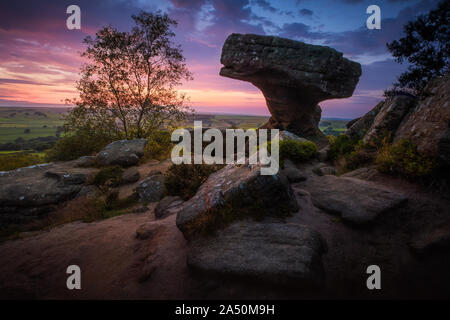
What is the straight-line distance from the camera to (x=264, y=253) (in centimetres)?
404

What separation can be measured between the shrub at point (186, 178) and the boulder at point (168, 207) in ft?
1.17

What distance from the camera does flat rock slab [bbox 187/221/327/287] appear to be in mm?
3568

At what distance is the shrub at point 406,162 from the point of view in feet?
19.1

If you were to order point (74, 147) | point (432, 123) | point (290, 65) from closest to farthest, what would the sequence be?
point (432, 123) < point (290, 65) < point (74, 147)

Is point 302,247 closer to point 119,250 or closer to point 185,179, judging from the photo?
point 119,250

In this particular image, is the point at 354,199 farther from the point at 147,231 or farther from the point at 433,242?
the point at 147,231

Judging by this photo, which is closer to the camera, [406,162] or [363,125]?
[406,162]

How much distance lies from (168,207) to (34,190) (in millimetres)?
6606

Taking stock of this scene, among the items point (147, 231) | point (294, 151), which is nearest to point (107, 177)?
point (147, 231)

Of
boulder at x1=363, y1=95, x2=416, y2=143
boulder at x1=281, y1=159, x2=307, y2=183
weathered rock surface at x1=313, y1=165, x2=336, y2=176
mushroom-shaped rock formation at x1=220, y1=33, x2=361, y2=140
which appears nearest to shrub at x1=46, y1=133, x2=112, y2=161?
mushroom-shaped rock formation at x1=220, y1=33, x2=361, y2=140

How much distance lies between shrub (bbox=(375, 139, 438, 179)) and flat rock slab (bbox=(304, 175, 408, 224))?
1104 mm

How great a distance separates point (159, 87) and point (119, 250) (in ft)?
50.3

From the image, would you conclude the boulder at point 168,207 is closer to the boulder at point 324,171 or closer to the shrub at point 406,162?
the boulder at point 324,171

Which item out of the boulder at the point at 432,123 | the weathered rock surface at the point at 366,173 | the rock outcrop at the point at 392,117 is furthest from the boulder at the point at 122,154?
the boulder at the point at 432,123
